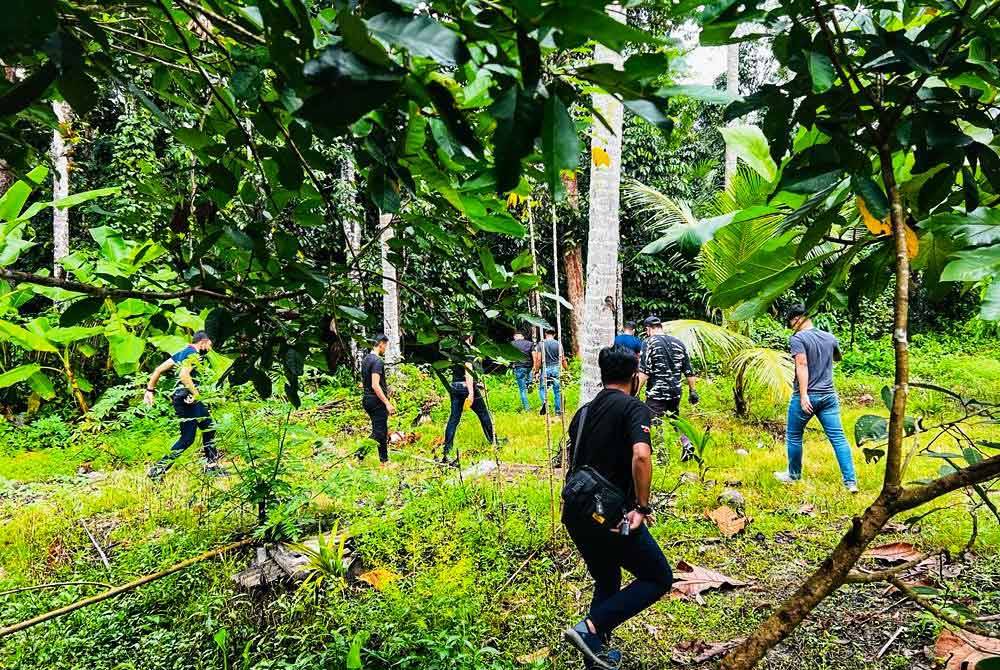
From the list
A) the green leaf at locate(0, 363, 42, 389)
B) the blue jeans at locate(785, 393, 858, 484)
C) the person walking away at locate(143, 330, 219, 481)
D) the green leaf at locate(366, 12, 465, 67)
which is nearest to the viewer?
the green leaf at locate(366, 12, 465, 67)

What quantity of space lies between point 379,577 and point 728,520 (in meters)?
2.49

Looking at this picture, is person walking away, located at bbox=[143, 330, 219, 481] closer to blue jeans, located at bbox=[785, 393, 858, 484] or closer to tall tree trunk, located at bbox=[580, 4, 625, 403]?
tall tree trunk, located at bbox=[580, 4, 625, 403]

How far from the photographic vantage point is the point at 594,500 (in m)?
2.72

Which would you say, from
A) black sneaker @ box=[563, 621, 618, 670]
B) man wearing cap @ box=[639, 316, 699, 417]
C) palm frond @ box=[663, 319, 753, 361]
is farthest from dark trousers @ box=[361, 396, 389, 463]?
black sneaker @ box=[563, 621, 618, 670]

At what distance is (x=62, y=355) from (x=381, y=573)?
683 cm

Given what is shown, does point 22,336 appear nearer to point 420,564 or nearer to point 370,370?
point 420,564

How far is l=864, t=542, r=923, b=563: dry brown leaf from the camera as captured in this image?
3.45 metres

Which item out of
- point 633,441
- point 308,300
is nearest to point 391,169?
point 308,300

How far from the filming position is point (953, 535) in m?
3.79

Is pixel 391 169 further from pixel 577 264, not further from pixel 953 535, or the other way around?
pixel 577 264

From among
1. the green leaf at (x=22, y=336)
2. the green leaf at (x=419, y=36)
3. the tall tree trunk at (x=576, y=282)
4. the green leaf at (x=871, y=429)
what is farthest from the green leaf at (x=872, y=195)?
the tall tree trunk at (x=576, y=282)

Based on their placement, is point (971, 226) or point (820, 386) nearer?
point (971, 226)

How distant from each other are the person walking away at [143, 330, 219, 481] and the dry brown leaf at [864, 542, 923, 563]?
428cm

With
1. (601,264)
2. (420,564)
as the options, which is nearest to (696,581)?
(420,564)
